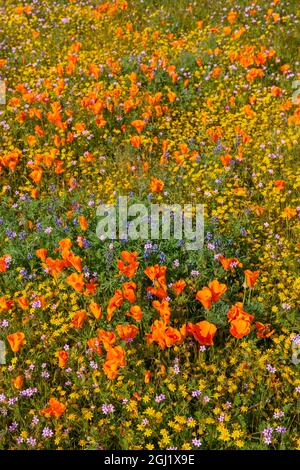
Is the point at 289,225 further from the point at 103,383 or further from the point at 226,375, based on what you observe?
the point at 103,383

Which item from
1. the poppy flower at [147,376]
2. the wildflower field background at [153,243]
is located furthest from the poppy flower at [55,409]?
the poppy flower at [147,376]

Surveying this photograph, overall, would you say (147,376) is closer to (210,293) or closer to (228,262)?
(210,293)

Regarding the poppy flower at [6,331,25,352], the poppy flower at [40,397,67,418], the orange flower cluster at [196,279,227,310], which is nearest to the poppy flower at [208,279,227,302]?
the orange flower cluster at [196,279,227,310]

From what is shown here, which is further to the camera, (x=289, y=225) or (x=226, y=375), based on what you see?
(x=289, y=225)

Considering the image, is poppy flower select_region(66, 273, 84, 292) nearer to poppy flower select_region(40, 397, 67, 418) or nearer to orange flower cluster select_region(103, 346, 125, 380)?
orange flower cluster select_region(103, 346, 125, 380)

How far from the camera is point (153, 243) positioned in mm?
4879

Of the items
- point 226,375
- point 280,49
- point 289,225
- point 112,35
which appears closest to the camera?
point 226,375

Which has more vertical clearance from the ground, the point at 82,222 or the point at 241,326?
the point at 82,222

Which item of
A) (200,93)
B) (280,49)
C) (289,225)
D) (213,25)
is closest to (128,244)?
(289,225)

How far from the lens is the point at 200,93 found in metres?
7.61

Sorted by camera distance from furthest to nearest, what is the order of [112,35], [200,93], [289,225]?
[112,35], [200,93], [289,225]

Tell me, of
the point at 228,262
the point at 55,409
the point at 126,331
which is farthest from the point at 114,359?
the point at 228,262

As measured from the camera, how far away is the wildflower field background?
3.68m

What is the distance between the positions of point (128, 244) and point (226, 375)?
159cm
